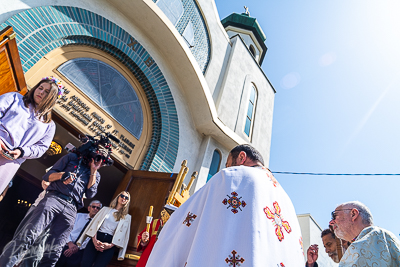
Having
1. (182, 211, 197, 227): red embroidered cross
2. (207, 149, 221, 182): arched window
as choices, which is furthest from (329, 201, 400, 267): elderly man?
(207, 149, 221, 182): arched window

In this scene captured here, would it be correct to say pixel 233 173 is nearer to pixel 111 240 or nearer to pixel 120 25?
pixel 111 240

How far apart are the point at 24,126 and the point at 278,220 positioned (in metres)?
2.48

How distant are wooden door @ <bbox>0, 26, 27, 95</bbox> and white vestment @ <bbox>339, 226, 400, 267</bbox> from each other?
3.97 metres

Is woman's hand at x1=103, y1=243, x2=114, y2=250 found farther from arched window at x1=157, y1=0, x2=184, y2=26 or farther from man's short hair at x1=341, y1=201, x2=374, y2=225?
arched window at x1=157, y1=0, x2=184, y2=26

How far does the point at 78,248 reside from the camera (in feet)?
12.8

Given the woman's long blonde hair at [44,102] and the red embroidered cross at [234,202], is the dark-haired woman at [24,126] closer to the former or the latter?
the woman's long blonde hair at [44,102]

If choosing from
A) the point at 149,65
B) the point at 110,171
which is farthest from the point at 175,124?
the point at 110,171

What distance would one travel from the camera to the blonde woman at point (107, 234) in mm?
3510

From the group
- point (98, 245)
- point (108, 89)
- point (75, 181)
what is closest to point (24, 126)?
point (75, 181)

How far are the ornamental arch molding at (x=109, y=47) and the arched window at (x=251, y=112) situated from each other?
3.36 metres

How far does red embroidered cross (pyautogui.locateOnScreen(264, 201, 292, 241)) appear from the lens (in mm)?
1425

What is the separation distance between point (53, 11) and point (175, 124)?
126 inches

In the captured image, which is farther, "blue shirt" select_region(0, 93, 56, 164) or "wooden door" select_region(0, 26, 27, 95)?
"wooden door" select_region(0, 26, 27, 95)

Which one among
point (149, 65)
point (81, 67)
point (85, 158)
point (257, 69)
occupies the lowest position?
point (85, 158)
